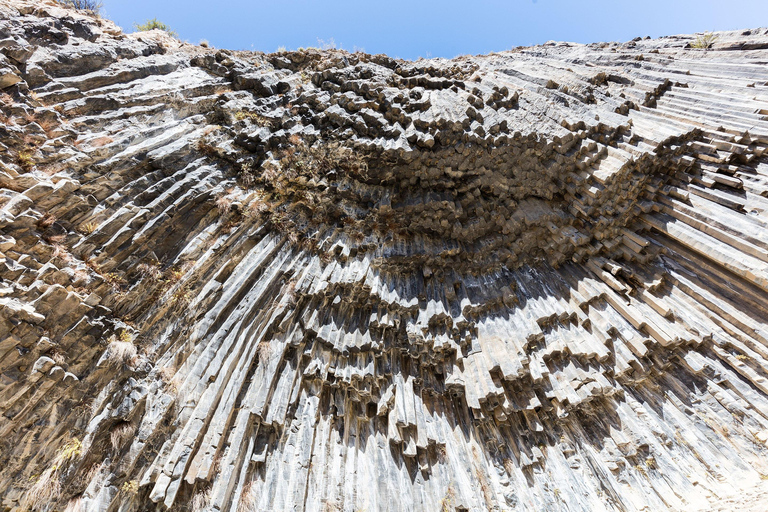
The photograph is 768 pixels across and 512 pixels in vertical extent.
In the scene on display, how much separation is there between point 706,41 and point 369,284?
63.2 feet

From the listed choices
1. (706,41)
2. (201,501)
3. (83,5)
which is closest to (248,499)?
(201,501)

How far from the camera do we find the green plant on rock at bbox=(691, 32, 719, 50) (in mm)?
14615

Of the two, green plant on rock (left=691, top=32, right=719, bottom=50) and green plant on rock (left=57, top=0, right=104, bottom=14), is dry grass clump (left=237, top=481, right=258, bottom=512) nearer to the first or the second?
green plant on rock (left=57, top=0, right=104, bottom=14)

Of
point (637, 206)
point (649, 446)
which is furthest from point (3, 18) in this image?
point (649, 446)

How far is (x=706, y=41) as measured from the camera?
48.6 ft

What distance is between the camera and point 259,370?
900 centimetres

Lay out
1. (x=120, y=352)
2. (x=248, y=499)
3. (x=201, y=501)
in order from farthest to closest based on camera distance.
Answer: (x=120, y=352) → (x=248, y=499) → (x=201, y=501)

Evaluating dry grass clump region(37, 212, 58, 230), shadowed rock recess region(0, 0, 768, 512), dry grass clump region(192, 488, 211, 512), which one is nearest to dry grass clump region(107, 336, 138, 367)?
shadowed rock recess region(0, 0, 768, 512)

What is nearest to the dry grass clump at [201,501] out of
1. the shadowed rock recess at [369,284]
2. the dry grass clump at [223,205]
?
the shadowed rock recess at [369,284]

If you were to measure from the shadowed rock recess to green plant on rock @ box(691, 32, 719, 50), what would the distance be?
1359mm

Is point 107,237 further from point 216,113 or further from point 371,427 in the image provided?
point 371,427

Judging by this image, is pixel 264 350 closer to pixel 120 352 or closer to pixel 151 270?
pixel 120 352

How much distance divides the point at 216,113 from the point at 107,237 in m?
5.61

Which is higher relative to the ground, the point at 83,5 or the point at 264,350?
the point at 83,5
